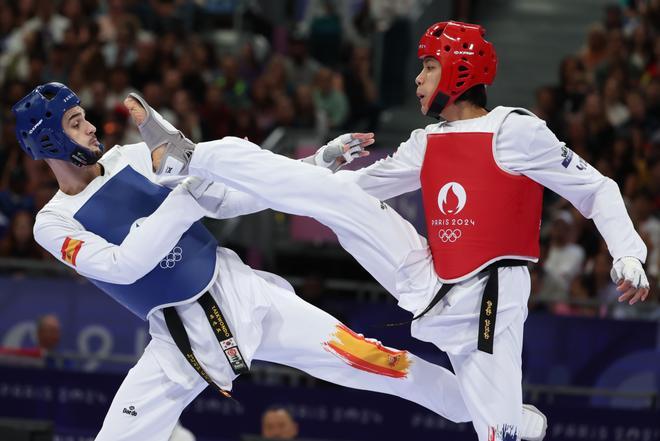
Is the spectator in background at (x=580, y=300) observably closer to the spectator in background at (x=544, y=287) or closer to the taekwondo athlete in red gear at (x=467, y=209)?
the spectator in background at (x=544, y=287)

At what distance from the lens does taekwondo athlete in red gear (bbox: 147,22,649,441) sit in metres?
5.92

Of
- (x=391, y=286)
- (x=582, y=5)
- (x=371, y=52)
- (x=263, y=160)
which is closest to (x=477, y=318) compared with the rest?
(x=391, y=286)

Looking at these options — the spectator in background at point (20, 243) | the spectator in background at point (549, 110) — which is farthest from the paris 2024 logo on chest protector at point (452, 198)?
the spectator in background at point (549, 110)

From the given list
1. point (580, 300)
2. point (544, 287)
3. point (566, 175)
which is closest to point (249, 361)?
point (566, 175)

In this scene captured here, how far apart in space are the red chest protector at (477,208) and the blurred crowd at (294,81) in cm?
467

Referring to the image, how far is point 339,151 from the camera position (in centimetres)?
652

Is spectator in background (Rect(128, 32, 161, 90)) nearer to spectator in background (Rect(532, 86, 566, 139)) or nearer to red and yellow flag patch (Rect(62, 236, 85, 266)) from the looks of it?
spectator in background (Rect(532, 86, 566, 139))

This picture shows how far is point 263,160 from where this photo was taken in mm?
6250

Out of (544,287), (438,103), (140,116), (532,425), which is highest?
(438,103)

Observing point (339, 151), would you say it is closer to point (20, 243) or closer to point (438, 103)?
point (438, 103)

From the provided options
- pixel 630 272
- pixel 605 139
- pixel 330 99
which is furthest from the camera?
pixel 330 99

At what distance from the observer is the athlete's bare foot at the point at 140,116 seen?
640 cm

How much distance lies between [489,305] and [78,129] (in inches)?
94.7

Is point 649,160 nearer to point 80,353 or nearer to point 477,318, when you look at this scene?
point 80,353
